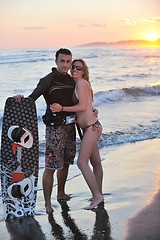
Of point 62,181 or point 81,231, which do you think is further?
point 62,181

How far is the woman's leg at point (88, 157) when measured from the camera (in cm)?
477

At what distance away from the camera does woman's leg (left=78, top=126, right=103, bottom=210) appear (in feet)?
15.6

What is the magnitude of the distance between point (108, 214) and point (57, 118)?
1.12 m

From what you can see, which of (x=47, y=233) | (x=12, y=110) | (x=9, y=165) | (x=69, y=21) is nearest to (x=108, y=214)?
(x=47, y=233)

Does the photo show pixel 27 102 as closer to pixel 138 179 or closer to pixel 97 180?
pixel 97 180

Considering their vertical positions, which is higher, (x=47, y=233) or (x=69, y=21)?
(x=69, y=21)

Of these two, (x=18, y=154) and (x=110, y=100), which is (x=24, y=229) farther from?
(x=110, y=100)

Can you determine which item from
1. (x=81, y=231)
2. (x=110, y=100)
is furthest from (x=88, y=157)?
(x=110, y=100)

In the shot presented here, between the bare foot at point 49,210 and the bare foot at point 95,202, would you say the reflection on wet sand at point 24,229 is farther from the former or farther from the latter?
the bare foot at point 95,202

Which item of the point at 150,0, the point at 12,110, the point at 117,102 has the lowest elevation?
the point at 117,102

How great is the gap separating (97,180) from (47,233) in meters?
1.21

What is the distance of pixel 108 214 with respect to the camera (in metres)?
4.50

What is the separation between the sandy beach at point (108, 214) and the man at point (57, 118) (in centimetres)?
32

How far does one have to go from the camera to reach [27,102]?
15.5 feet
